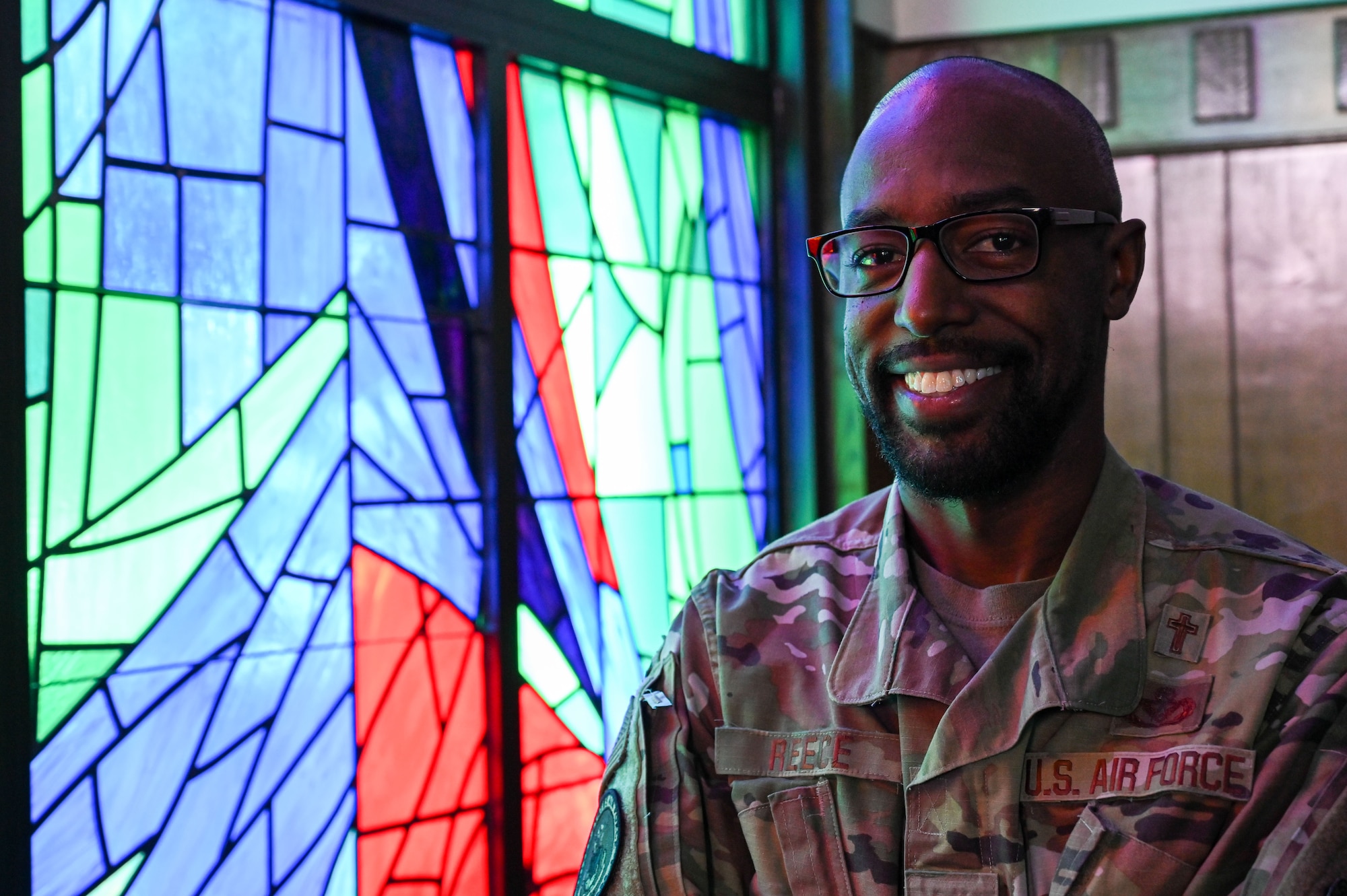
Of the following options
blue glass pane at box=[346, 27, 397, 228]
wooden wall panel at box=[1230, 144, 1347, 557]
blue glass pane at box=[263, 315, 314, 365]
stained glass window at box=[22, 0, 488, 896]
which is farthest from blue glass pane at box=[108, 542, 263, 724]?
wooden wall panel at box=[1230, 144, 1347, 557]

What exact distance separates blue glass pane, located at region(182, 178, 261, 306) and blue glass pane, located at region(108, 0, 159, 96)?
18 centimetres

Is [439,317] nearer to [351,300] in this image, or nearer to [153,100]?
[351,300]

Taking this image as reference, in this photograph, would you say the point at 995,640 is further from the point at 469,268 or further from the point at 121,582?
the point at 469,268

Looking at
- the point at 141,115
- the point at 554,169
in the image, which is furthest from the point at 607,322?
the point at 141,115

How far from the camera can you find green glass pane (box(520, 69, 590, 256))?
8.87 ft

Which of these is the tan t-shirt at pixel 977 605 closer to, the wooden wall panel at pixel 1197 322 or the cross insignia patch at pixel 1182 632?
the cross insignia patch at pixel 1182 632

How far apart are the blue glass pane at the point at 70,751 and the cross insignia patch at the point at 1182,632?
146cm

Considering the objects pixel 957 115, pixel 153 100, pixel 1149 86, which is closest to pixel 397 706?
pixel 153 100

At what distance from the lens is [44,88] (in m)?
1.86

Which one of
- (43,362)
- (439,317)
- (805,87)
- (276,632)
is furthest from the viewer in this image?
(805,87)

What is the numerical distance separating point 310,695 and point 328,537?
0.87 ft

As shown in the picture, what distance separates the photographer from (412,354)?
2.42 meters

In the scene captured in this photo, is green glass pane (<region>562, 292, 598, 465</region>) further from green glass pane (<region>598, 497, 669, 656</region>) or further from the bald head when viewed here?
the bald head

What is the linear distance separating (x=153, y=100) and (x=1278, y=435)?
96.1 inches
